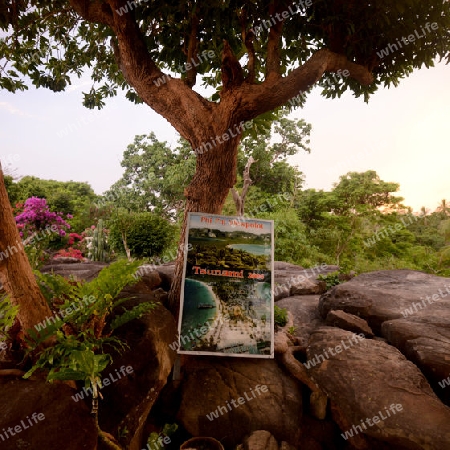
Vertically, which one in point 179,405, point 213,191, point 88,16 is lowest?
point 179,405

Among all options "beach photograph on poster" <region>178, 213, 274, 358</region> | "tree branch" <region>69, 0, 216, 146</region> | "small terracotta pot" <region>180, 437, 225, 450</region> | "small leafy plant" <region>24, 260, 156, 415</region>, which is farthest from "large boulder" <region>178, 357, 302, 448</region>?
"tree branch" <region>69, 0, 216, 146</region>

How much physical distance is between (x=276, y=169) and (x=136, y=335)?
54.6 ft

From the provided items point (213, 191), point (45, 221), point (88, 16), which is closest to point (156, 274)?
point (213, 191)

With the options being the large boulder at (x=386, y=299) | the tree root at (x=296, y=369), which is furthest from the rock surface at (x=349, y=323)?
the tree root at (x=296, y=369)

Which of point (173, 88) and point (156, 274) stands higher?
point (173, 88)

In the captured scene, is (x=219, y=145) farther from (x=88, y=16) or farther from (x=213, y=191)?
(x=88, y=16)

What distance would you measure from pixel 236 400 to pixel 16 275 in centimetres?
297

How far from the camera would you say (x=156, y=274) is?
5914mm

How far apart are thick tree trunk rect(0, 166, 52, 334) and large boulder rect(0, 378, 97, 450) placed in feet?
1.74

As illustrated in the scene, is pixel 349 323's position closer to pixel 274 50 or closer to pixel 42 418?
pixel 42 418

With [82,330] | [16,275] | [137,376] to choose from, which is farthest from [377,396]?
[16,275]

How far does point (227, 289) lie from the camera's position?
12.9ft

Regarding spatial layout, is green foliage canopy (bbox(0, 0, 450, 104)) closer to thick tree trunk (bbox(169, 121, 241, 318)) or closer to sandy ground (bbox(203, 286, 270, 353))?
thick tree trunk (bbox(169, 121, 241, 318))

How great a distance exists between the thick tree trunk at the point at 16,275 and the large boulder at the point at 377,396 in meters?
3.55
